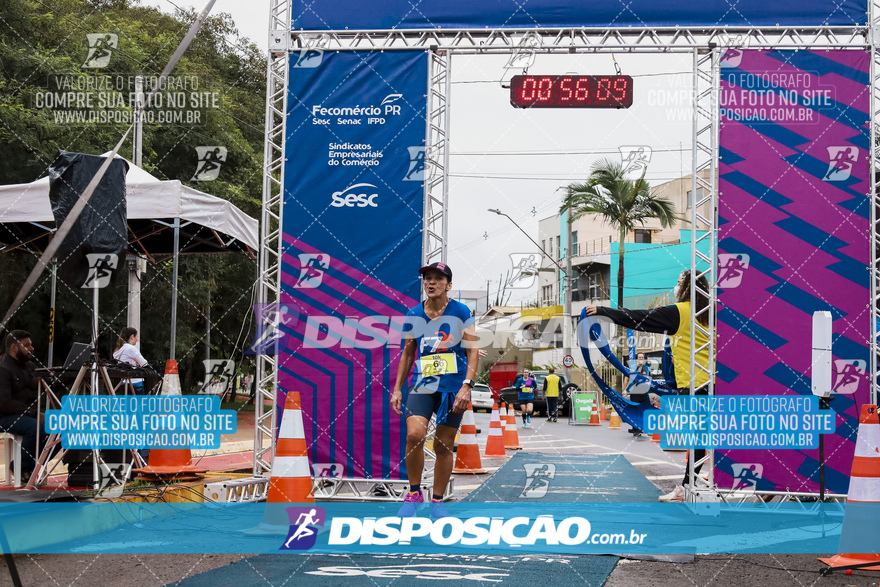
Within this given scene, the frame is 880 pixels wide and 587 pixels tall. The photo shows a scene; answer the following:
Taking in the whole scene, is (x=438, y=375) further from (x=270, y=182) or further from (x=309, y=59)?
(x=309, y=59)

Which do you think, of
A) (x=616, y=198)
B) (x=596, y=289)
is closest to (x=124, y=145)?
(x=616, y=198)

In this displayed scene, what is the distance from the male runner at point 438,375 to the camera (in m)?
6.80

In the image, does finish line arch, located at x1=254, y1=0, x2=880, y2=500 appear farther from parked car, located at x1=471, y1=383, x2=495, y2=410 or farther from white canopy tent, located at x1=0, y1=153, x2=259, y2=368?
parked car, located at x1=471, y1=383, x2=495, y2=410

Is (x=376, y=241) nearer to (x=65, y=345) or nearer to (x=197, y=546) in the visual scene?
A: (x=197, y=546)

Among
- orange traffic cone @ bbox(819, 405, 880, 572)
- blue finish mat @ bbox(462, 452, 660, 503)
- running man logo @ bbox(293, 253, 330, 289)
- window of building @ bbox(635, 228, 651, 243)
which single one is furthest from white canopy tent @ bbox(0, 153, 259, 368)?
window of building @ bbox(635, 228, 651, 243)

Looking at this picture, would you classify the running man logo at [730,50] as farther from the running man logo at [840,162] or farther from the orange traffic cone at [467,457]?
the orange traffic cone at [467,457]

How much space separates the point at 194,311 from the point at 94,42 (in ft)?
24.6

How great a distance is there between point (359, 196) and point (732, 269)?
11.8 ft

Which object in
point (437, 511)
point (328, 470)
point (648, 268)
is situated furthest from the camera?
point (648, 268)

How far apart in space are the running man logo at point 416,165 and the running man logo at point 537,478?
333cm

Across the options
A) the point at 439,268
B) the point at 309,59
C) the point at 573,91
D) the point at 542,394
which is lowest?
the point at 542,394

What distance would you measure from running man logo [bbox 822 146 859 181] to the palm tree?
22.6 m

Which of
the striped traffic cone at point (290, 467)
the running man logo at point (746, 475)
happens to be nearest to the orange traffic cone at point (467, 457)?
the running man logo at point (746, 475)

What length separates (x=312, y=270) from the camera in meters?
8.80
